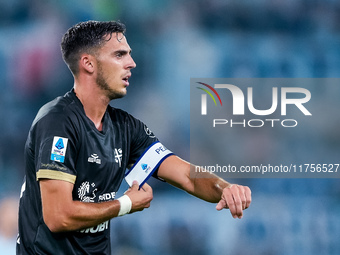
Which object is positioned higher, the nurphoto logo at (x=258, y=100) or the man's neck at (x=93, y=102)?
the nurphoto logo at (x=258, y=100)

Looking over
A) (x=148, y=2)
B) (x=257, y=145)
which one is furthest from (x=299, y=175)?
(x=148, y=2)

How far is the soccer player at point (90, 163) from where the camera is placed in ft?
9.02

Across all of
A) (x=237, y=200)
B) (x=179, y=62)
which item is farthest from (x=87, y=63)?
(x=179, y=62)

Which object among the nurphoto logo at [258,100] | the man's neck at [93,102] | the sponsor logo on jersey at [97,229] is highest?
the nurphoto logo at [258,100]

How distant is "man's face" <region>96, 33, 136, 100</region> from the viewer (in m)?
3.23

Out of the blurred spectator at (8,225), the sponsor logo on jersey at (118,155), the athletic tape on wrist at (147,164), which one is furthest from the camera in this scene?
the blurred spectator at (8,225)

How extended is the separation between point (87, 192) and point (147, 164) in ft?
1.78

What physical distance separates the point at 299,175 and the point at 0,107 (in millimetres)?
3706

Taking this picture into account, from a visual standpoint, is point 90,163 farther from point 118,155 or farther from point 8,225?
point 8,225

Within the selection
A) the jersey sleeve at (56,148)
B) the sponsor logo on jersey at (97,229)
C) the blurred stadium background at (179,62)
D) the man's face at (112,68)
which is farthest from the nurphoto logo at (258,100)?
the jersey sleeve at (56,148)

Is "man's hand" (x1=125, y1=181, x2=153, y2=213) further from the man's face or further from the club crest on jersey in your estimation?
the man's face

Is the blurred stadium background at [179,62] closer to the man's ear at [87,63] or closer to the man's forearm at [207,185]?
the man's forearm at [207,185]

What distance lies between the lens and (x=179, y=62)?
21.0 feet

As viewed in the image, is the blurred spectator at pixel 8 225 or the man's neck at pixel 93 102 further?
the blurred spectator at pixel 8 225
